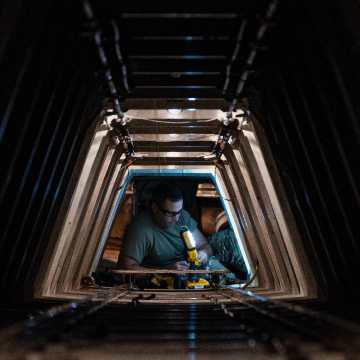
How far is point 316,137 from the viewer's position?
4125 mm

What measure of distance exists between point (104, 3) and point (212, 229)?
9.82 metres

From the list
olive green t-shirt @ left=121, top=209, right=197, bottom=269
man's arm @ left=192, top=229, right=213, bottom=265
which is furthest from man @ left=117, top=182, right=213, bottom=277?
man's arm @ left=192, top=229, right=213, bottom=265

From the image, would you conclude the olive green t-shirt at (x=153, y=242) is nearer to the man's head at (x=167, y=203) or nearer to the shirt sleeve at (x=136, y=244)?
the shirt sleeve at (x=136, y=244)

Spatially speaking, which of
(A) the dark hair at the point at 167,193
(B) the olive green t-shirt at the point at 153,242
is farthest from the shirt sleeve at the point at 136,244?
(A) the dark hair at the point at 167,193

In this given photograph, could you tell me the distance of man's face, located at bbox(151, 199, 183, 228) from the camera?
34.0 feet

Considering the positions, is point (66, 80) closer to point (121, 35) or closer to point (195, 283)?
point (121, 35)

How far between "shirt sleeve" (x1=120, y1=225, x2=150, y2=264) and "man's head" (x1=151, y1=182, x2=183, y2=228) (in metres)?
0.61

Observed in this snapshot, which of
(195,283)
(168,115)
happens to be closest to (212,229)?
(195,283)

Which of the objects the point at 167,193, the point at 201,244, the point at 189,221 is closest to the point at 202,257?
the point at 201,244

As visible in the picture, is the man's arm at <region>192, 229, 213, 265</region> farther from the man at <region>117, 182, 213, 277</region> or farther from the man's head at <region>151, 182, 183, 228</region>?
the man's head at <region>151, 182, 183, 228</region>

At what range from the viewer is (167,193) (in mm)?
10477

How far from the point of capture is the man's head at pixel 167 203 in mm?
10367

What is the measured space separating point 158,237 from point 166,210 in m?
0.89

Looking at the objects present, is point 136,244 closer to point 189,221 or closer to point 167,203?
point 167,203
